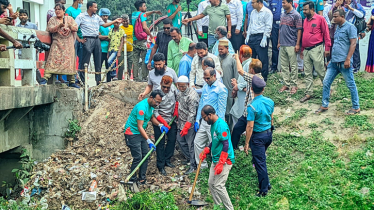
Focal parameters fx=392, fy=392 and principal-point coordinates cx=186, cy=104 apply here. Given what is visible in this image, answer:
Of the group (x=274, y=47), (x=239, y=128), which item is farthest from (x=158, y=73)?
(x=274, y=47)

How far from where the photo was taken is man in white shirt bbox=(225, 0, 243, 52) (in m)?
10.2

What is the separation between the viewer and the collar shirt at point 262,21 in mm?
9688

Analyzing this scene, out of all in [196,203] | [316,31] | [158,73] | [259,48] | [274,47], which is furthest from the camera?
[274,47]

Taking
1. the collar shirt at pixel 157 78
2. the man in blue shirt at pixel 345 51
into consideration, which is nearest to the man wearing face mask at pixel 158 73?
the collar shirt at pixel 157 78

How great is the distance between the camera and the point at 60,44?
852cm

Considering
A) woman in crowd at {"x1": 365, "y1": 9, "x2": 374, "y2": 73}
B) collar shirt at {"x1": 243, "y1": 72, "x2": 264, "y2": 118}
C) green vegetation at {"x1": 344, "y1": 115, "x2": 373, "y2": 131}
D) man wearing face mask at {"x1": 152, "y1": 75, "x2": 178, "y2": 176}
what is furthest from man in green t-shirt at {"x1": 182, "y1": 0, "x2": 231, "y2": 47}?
woman in crowd at {"x1": 365, "y1": 9, "x2": 374, "y2": 73}

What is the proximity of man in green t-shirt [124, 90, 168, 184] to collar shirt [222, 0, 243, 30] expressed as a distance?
4139 millimetres

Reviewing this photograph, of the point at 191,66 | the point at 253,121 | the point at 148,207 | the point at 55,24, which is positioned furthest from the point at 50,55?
the point at 253,121

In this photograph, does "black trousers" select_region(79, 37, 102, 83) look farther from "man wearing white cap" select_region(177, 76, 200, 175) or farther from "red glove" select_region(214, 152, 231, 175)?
"red glove" select_region(214, 152, 231, 175)

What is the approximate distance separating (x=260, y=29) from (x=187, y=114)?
11.5ft

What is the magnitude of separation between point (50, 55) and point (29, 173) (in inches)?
102

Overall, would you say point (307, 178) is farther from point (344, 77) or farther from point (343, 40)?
point (343, 40)

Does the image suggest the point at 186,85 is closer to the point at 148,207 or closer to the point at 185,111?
the point at 185,111

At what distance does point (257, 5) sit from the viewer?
9.78m
